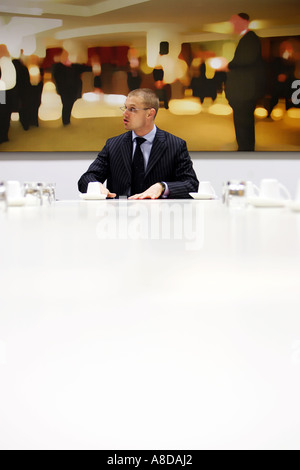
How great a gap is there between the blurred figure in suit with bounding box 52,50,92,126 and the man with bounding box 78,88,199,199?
0.66 metres

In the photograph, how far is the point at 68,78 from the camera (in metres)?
3.43

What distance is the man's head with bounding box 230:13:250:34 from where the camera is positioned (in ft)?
10.8

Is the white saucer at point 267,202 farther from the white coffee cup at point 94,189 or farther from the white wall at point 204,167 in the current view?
the white wall at point 204,167

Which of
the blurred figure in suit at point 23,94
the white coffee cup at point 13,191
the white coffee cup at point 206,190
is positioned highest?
the blurred figure in suit at point 23,94

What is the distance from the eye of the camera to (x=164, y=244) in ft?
1.86

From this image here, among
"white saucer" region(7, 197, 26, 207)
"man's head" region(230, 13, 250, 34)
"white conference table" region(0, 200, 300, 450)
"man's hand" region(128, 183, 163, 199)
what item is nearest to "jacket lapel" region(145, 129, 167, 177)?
"man's hand" region(128, 183, 163, 199)

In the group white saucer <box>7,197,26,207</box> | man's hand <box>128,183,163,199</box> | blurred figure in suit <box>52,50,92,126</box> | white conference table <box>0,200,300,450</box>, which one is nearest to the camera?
white conference table <box>0,200,300,450</box>

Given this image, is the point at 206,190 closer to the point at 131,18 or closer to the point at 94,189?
the point at 94,189

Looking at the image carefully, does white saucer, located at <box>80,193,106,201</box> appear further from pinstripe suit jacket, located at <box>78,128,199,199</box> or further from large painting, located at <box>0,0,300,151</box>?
large painting, located at <box>0,0,300,151</box>

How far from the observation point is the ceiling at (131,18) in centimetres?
327

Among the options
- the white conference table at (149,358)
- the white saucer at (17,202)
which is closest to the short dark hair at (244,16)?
the white saucer at (17,202)

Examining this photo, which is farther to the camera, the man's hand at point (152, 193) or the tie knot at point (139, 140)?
the tie knot at point (139, 140)

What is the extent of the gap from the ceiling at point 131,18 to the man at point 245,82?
0.37 feet

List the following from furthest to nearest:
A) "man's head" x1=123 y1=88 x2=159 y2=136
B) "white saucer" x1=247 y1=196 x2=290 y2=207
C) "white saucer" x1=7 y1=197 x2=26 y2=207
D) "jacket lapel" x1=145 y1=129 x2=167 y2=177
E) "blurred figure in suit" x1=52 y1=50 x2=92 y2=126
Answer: "blurred figure in suit" x1=52 y1=50 x2=92 y2=126 → "man's head" x1=123 y1=88 x2=159 y2=136 → "jacket lapel" x1=145 y1=129 x2=167 y2=177 → "white saucer" x1=7 y1=197 x2=26 y2=207 → "white saucer" x1=247 y1=196 x2=290 y2=207
